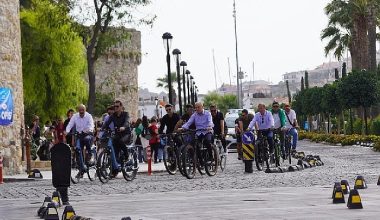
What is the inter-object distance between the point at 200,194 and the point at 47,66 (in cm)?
3688

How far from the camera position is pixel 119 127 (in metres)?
20.8

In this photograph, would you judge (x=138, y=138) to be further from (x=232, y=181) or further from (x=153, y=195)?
(x=153, y=195)

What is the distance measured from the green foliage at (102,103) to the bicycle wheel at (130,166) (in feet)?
154

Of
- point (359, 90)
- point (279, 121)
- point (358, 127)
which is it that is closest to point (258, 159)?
point (279, 121)

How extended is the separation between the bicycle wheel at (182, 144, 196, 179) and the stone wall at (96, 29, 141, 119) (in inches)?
2076

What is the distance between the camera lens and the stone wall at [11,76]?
27062 mm

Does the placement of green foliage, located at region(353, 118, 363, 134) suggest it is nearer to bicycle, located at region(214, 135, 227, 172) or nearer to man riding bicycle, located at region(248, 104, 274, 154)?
bicycle, located at region(214, 135, 227, 172)

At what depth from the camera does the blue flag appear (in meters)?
26.8

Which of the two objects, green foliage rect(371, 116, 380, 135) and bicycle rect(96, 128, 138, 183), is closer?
bicycle rect(96, 128, 138, 183)

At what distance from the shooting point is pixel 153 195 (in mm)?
16000

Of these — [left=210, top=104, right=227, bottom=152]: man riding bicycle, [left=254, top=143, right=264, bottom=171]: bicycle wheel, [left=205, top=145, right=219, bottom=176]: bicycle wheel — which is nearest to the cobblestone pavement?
[left=205, top=145, right=219, bottom=176]: bicycle wheel

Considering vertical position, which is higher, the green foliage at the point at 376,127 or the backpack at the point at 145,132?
the green foliage at the point at 376,127

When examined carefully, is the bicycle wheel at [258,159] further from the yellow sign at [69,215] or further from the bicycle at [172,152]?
the yellow sign at [69,215]

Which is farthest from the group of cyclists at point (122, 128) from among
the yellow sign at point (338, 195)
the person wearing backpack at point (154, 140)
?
the yellow sign at point (338, 195)
